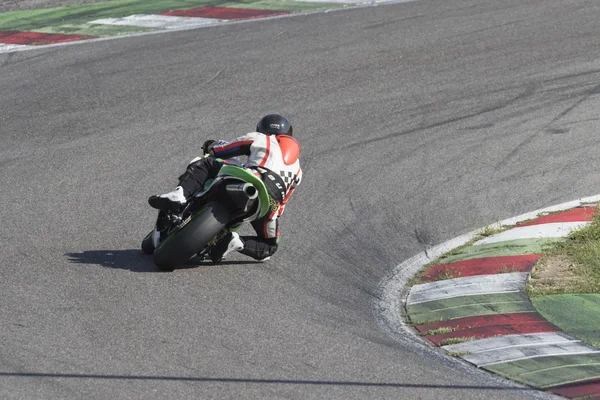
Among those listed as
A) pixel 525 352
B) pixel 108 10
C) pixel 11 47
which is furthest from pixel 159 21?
pixel 525 352

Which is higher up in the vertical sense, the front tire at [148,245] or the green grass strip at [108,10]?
the green grass strip at [108,10]

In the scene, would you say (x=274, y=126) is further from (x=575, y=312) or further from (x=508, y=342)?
(x=575, y=312)

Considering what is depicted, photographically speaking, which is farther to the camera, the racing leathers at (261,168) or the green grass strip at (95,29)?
the green grass strip at (95,29)

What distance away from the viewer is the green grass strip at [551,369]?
19.7 ft

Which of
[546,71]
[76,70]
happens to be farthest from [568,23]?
[76,70]

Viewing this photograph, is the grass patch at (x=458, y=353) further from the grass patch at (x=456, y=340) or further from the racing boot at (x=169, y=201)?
the racing boot at (x=169, y=201)

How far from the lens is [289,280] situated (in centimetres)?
797

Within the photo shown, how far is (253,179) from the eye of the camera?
7598 mm

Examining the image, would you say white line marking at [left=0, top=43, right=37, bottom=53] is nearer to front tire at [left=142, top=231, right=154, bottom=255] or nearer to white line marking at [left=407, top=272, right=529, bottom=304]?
front tire at [left=142, top=231, right=154, bottom=255]

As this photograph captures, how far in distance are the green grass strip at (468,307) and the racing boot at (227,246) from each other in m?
1.45

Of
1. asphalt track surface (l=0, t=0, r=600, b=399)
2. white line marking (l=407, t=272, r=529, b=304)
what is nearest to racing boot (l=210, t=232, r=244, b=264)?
asphalt track surface (l=0, t=0, r=600, b=399)

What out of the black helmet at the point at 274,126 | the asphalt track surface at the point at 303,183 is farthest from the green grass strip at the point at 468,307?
the black helmet at the point at 274,126

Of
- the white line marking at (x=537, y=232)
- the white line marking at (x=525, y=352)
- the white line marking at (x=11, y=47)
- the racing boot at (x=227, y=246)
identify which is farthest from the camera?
the white line marking at (x=11, y=47)

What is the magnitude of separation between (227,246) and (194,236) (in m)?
0.40
